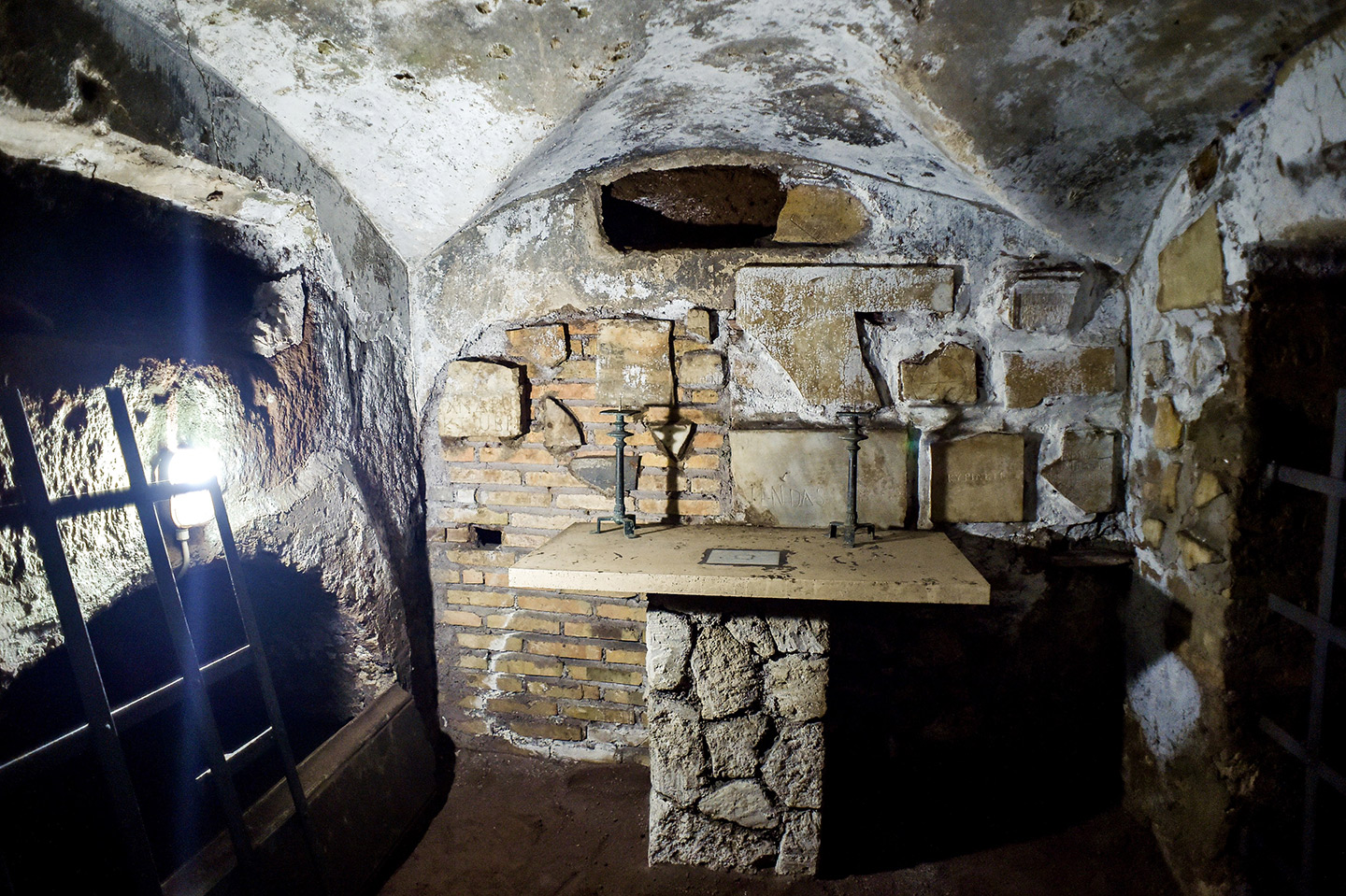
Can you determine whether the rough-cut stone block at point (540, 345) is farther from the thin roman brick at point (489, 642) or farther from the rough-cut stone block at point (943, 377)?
the rough-cut stone block at point (943, 377)

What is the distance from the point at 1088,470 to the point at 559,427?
1835mm

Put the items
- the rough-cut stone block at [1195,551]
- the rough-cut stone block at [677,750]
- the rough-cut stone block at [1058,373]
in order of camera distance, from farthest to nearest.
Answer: the rough-cut stone block at [1058,373] → the rough-cut stone block at [677,750] → the rough-cut stone block at [1195,551]

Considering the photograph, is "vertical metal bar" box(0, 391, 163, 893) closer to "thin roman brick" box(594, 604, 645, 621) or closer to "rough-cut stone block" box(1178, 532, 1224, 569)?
"thin roman brick" box(594, 604, 645, 621)

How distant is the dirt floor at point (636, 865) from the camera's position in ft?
6.16

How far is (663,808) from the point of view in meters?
1.96

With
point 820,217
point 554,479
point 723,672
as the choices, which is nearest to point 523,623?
point 554,479

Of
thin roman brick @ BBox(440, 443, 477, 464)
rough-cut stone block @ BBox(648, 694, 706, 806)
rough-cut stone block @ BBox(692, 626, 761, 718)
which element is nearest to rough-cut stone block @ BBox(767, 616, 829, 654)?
rough-cut stone block @ BBox(692, 626, 761, 718)

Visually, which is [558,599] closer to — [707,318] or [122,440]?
[707,318]

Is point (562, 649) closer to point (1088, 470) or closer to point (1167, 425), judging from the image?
point (1088, 470)

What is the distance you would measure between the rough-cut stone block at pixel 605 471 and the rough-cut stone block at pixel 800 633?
29.8 inches

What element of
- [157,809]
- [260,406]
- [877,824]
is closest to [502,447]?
[260,406]

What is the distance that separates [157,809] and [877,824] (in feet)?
7.65

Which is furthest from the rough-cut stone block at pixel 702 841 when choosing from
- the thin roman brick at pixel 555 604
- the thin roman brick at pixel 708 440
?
the thin roman brick at pixel 708 440

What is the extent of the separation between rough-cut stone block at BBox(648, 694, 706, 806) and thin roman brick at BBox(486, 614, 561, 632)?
2.14 ft
